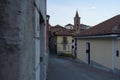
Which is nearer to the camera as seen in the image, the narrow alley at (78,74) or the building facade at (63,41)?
the narrow alley at (78,74)

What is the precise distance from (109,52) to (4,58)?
11787mm

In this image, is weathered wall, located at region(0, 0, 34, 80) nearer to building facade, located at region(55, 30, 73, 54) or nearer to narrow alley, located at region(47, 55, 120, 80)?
narrow alley, located at region(47, 55, 120, 80)

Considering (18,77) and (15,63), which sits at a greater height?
(15,63)

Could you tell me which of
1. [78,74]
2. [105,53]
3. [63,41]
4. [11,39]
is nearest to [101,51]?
[105,53]

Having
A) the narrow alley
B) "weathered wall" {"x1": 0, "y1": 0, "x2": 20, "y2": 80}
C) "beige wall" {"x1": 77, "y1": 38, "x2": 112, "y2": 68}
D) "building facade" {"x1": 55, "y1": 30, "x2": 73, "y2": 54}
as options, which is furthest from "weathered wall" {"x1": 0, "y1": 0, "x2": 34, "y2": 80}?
"building facade" {"x1": 55, "y1": 30, "x2": 73, "y2": 54}

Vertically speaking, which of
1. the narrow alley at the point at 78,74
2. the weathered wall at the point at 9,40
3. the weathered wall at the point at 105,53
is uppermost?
the weathered wall at the point at 9,40

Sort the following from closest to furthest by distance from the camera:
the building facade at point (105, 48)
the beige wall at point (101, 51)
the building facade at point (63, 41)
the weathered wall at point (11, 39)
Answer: the weathered wall at point (11, 39) < the building facade at point (105, 48) < the beige wall at point (101, 51) < the building facade at point (63, 41)

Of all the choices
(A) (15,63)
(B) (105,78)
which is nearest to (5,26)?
(A) (15,63)

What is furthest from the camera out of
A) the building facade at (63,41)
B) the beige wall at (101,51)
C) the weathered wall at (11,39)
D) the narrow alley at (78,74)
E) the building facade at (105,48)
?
the building facade at (63,41)

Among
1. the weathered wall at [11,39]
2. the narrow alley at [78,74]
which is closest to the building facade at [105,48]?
the narrow alley at [78,74]

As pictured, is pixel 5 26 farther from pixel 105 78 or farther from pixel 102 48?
pixel 102 48

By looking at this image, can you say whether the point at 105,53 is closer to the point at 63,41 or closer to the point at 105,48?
the point at 105,48

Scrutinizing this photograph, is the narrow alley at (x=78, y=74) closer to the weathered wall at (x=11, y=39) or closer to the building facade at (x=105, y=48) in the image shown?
the building facade at (x=105, y=48)

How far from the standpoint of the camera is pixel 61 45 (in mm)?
43188
